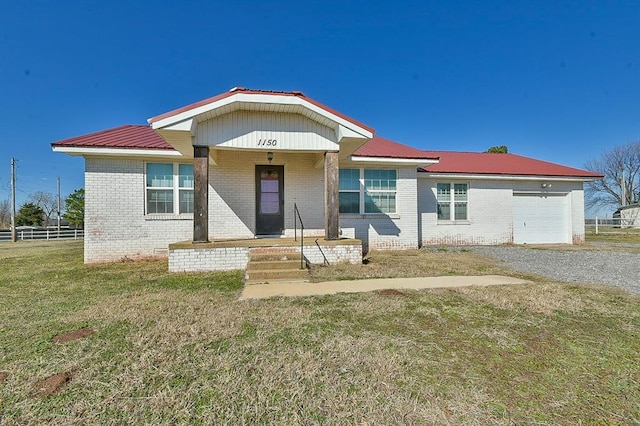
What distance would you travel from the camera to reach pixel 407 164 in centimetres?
1079

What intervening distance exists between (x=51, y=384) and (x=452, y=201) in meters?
12.6

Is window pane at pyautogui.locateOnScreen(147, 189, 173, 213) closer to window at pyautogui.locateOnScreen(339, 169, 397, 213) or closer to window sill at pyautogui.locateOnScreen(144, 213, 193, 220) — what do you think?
window sill at pyautogui.locateOnScreen(144, 213, 193, 220)

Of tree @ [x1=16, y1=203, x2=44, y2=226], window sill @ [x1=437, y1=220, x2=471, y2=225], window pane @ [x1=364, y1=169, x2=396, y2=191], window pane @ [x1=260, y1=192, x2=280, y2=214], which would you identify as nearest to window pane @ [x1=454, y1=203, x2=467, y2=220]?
window sill @ [x1=437, y1=220, x2=471, y2=225]

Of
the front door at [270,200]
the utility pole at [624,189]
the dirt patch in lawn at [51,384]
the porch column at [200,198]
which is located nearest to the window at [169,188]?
the front door at [270,200]

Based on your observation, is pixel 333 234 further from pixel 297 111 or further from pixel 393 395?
pixel 393 395

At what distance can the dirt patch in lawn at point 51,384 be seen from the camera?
7.38 ft

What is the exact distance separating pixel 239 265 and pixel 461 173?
949 cm

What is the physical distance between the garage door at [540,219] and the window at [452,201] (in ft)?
8.04

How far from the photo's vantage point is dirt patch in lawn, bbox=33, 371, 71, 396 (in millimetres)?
2248

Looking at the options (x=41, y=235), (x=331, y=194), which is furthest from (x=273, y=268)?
(x=41, y=235)

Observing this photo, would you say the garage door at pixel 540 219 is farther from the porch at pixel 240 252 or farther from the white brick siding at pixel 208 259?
Result: the white brick siding at pixel 208 259

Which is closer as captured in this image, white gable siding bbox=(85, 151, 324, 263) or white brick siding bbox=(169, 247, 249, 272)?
white brick siding bbox=(169, 247, 249, 272)

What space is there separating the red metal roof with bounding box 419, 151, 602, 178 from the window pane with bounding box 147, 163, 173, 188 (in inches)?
360

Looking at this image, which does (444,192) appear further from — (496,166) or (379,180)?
(379,180)
